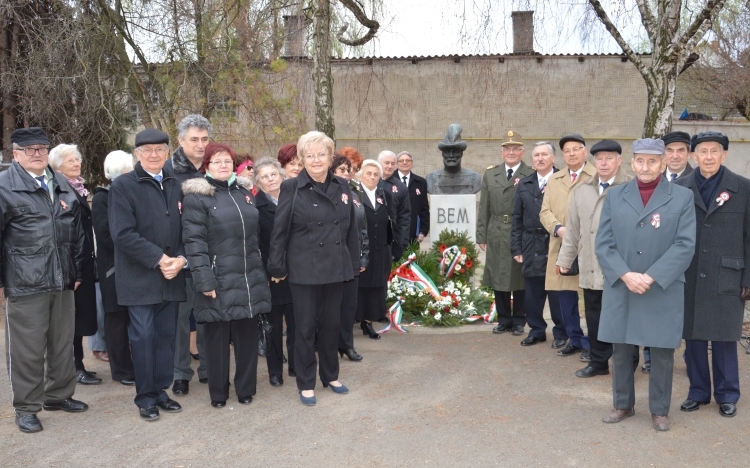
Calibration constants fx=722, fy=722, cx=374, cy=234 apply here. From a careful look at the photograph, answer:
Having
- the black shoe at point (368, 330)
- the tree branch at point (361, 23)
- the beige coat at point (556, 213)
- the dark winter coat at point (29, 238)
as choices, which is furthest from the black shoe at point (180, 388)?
the tree branch at point (361, 23)

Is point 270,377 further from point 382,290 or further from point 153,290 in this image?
point 382,290

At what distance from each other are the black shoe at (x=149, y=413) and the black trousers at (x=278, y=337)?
111cm

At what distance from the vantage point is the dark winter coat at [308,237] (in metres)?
5.45

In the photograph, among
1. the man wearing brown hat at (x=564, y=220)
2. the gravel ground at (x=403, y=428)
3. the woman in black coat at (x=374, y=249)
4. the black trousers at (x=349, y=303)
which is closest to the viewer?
the gravel ground at (x=403, y=428)

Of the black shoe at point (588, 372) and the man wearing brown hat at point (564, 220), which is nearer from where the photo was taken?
the black shoe at point (588, 372)

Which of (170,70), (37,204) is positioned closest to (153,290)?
(37,204)

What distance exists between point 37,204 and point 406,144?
17.9 metres

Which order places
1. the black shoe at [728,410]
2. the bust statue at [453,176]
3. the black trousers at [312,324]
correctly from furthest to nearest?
the bust statue at [453,176] → the black trousers at [312,324] → the black shoe at [728,410]

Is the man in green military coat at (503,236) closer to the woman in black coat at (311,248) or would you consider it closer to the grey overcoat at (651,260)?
the woman in black coat at (311,248)

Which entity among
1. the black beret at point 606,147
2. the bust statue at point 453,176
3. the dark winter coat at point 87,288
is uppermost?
the black beret at point 606,147

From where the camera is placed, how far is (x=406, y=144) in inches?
885

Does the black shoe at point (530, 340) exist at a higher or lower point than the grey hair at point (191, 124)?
lower

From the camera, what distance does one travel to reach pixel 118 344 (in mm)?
6156

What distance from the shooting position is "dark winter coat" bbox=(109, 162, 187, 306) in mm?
5078
